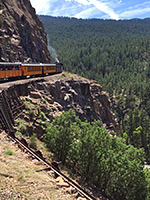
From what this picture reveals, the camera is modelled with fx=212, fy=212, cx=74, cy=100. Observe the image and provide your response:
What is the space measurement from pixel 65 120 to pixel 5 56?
967 inches

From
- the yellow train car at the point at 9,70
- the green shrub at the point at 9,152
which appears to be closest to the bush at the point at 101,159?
the green shrub at the point at 9,152

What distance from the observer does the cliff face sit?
1767 inches

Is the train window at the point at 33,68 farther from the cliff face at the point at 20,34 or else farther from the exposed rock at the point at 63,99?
the cliff face at the point at 20,34

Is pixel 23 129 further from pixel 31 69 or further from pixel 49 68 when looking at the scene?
pixel 49 68

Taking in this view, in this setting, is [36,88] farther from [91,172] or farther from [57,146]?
[91,172]

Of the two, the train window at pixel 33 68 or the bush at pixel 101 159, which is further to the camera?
the train window at pixel 33 68

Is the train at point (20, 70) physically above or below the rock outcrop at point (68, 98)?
above

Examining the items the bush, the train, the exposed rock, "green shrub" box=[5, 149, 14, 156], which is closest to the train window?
the train

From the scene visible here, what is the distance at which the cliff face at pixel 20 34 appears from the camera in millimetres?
44875

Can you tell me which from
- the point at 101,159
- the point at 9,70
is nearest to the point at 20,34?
the point at 9,70

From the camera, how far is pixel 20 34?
5350 centimetres

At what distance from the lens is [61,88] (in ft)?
144

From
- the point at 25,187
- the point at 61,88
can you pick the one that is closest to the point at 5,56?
the point at 61,88

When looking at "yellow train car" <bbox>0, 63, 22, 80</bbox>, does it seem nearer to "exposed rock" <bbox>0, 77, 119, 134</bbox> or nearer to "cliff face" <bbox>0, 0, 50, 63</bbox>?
"exposed rock" <bbox>0, 77, 119, 134</bbox>
